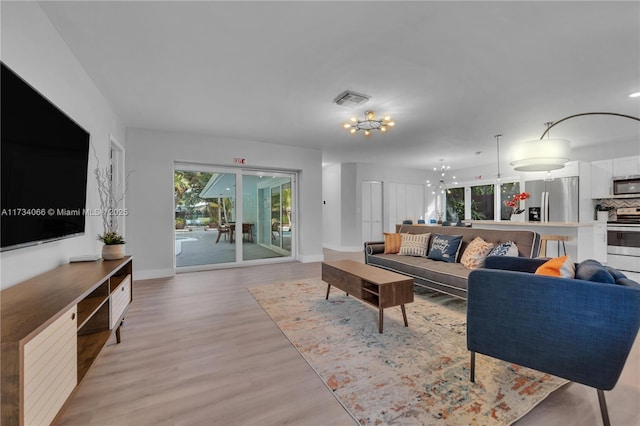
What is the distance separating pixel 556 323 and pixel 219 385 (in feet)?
6.88

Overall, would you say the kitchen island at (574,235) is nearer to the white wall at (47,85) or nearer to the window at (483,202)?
the window at (483,202)

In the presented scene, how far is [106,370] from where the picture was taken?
2037 millimetres

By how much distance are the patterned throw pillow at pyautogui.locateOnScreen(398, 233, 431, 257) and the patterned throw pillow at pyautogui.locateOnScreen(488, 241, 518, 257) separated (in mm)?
1051

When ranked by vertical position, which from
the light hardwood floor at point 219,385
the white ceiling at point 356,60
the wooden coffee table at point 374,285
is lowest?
the light hardwood floor at point 219,385

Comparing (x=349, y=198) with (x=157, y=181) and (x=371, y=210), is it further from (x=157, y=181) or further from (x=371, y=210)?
(x=157, y=181)

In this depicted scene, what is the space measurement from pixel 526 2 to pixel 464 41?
1.59 ft

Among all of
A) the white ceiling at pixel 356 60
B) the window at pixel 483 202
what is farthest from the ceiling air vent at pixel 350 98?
the window at pixel 483 202

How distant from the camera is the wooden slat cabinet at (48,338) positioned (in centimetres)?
97

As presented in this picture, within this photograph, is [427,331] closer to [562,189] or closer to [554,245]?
[554,245]

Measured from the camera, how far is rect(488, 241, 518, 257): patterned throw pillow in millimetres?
2982

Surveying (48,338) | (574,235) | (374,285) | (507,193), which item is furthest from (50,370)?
(507,193)

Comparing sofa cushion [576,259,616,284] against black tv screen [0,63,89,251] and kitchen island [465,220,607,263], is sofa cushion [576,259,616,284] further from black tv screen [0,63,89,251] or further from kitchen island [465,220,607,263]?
black tv screen [0,63,89,251]

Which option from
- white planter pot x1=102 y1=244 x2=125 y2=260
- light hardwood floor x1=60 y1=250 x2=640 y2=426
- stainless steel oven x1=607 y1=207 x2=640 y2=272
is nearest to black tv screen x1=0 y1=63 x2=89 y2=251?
white planter pot x1=102 y1=244 x2=125 y2=260

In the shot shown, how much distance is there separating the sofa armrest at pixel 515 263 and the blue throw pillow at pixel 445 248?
1267mm
